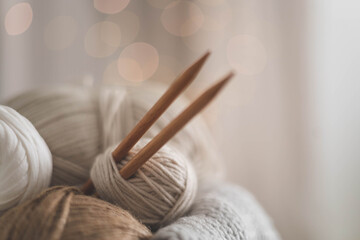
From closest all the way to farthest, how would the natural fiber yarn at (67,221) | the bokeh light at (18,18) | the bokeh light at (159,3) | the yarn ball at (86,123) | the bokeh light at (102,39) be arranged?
the natural fiber yarn at (67,221) → the yarn ball at (86,123) → the bokeh light at (18,18) → the bokeh light at (102,39) → the bokeh light at (159,3)

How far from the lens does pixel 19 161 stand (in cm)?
35

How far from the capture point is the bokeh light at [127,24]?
39.3 inches

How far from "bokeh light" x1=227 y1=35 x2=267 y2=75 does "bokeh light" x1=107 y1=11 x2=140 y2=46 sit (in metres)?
0.32

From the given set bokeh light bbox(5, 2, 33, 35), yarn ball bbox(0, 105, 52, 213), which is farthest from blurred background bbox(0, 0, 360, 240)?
yarn ball bbox(0, 105, 52, 213)

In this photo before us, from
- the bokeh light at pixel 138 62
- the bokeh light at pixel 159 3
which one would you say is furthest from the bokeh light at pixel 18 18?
the bokeh light at pixel 159 3

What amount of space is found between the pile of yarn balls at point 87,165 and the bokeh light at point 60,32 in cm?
40

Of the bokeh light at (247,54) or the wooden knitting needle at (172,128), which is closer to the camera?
the wooden knitting needle at (172,128)

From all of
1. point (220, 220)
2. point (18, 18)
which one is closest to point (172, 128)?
point (220, 220)

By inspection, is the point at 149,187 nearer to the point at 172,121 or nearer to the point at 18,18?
the point at 172,121

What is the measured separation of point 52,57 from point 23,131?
A: 0.58 meters

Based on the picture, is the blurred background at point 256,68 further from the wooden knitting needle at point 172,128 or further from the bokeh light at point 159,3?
the wooden knitting needle at point 172,128

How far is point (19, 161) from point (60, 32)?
0.63 meters

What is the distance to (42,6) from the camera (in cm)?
84

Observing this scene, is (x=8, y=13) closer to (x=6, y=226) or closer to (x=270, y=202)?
(x=6, y=226)
